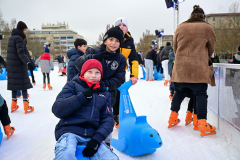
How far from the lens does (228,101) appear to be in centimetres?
250

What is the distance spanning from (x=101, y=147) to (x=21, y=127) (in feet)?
7.45

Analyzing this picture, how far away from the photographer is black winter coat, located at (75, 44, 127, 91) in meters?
2.07

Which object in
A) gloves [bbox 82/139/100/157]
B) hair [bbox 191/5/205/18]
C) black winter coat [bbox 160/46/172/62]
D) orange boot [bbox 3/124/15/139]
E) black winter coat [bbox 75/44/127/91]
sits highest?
hair [bbox 191/5/205/18]

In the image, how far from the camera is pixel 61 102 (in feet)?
→ 4.74

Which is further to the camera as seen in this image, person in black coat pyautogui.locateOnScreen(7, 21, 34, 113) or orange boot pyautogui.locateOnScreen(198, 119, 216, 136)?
person in black coat pyautogui.locateOnScreen(7, 21, 34, 113)

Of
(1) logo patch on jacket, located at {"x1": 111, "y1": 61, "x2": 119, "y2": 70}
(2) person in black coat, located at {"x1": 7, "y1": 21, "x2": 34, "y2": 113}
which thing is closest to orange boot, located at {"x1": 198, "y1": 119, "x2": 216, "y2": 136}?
(1) logo patch on jacket, located at {"x1": 111, "y1": 61, "x2": 119, "y2": 70}

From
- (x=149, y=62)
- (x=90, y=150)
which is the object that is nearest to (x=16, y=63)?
(x=90, y=150)

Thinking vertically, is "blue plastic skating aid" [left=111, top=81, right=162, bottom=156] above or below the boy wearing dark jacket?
below

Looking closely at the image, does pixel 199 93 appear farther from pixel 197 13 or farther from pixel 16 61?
pixel 16 61

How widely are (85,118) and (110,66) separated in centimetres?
81

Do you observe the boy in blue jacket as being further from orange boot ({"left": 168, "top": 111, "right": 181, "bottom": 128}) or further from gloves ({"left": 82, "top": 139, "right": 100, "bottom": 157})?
orange boot ({"left": 168, "top": 111, "right": 181, "bottom": 128})

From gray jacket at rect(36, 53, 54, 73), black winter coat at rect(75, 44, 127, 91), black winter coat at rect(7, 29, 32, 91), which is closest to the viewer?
black winter coat at rect(75, 44, 127, 91)

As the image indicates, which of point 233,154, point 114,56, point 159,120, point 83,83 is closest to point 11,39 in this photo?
point 114,56

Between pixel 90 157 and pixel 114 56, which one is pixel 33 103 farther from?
pixel 90 157
